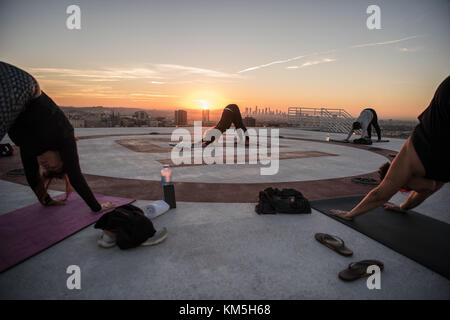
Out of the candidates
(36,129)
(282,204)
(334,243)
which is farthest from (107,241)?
(334,243)

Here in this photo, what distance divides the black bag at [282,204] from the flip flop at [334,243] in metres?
0.80

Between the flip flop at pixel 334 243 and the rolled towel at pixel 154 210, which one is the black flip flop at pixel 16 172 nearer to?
the rolled towel at pixel 154 210

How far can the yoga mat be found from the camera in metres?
2.55

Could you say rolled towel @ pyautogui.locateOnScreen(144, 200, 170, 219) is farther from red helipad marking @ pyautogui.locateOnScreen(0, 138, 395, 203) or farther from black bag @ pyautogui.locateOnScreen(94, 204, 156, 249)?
red helipad marking @ pyautogui.locateOnScreen(0, 138, 395, 203)

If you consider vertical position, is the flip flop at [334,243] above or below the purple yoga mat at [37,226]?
below

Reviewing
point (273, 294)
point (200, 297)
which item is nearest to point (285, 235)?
point (273, 294)

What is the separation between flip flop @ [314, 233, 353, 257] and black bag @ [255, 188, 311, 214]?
2.62ft

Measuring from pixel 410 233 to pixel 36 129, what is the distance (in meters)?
5.41

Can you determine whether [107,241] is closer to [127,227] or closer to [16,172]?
[127,227]

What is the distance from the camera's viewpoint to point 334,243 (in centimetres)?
277

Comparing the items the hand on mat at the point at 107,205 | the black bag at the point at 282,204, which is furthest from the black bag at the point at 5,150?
the black bag at the point at 282,204

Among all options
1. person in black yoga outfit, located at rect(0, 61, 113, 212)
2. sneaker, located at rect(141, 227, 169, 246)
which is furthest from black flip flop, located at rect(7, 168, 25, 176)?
sneaker, located at rect(141, 227, 169, 246)

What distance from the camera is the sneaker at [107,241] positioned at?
2709mm
